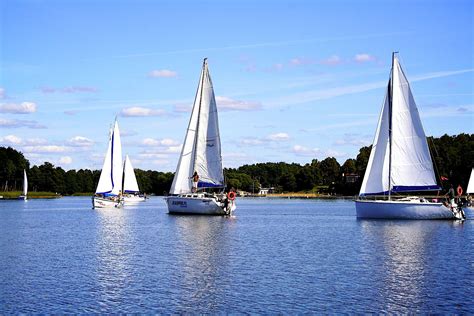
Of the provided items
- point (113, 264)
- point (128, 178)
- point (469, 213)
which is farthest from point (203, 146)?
point (128, 178)

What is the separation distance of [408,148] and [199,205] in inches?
863

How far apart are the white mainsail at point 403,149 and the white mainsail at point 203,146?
17.5m

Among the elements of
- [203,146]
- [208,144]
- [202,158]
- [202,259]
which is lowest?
[202,259]

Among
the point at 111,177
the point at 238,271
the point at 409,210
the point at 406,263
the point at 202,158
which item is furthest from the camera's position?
the point at 111,177

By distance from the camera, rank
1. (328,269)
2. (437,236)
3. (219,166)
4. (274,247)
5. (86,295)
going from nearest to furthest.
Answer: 1. (86,295)
2. (328,269)
3. (274,247)
4. (437,236)
5. (219,166)

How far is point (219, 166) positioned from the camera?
74062 mm

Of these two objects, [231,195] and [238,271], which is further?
[231,195]

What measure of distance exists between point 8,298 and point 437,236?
34.6 metres

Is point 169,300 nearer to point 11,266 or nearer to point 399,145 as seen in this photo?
point 11,266

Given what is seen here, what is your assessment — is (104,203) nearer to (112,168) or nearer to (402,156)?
(112,168)

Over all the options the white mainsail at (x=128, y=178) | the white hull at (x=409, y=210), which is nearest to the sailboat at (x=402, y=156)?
the white hull at (x=409, y=210)

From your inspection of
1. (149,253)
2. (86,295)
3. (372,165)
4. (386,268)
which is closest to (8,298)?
(86,295)

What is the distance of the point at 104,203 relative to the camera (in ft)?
348

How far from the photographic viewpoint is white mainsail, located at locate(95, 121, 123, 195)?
10319 cm
